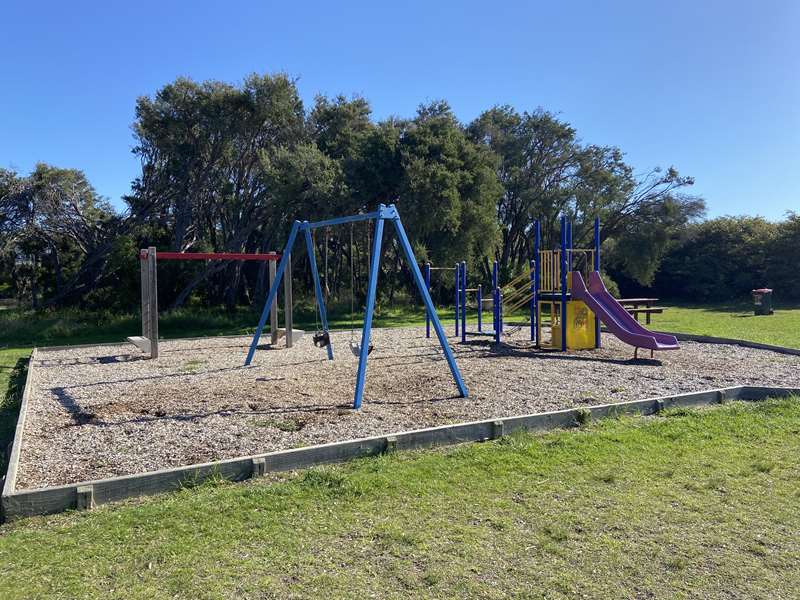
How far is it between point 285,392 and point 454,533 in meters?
4.44

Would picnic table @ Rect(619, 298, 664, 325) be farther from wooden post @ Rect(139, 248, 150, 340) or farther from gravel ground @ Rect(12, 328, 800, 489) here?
wooden post @ Rect(139, 248, 150, 340)

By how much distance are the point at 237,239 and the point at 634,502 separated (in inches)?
768

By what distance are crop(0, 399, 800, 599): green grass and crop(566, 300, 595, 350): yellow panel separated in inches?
267

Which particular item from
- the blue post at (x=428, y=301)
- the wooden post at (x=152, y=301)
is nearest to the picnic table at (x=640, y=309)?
the blue post at (x=428, y=301)

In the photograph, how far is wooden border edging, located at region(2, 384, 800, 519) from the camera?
3852mm

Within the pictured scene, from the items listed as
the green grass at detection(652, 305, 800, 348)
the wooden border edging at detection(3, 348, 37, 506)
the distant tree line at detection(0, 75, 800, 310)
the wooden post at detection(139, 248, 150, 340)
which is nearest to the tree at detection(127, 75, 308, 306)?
the distant tree line at detection(0, 75, 800, 310)

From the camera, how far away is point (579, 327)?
11727mm

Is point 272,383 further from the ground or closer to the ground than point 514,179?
closer to the ground

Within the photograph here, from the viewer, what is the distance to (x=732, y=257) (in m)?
34.2

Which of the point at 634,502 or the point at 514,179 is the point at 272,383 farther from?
the point at 514,179

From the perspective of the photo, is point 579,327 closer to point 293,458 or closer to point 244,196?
point 293,458

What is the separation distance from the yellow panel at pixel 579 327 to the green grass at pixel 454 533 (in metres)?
6.78

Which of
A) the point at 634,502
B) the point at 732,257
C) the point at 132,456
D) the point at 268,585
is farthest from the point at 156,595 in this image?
the point at 732,257

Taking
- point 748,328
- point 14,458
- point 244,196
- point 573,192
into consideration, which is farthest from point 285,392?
point 573,192
